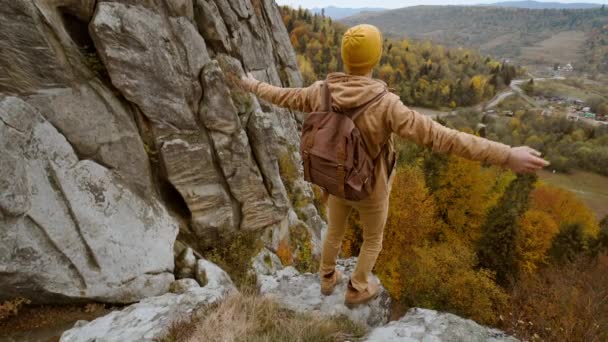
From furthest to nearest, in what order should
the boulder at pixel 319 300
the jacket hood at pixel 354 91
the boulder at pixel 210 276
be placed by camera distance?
1. the boulder at pixel 210 276
2. the boulder at pixel 319 300
3. the jacket hood at pixel 354 91

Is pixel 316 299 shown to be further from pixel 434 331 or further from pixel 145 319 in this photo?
pixel 145 319

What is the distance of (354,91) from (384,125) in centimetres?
51

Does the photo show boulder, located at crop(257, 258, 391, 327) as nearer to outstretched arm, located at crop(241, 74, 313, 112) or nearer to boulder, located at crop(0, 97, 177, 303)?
boulder, located at crop(0, 97, 177, 303)

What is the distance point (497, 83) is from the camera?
409 ft

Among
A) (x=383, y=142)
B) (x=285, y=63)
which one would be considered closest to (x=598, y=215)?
(x=285, y=63)

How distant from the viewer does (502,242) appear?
2275cm

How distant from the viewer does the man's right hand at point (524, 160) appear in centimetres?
307

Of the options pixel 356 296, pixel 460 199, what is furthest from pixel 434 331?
pixel 460 199

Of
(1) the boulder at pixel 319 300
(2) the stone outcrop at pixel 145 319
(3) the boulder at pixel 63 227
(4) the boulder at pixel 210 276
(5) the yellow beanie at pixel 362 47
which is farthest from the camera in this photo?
(4) the boulder at pixel 210 276

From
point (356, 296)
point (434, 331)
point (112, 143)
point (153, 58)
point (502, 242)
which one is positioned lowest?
point (502, 242)

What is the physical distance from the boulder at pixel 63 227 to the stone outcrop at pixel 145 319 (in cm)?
86

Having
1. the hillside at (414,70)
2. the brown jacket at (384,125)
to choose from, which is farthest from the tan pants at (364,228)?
the hillside at (414,70)

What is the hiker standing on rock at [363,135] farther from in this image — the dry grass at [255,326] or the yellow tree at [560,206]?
the yellow tree at [560,206]

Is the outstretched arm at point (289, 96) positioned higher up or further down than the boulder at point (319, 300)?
higher up
